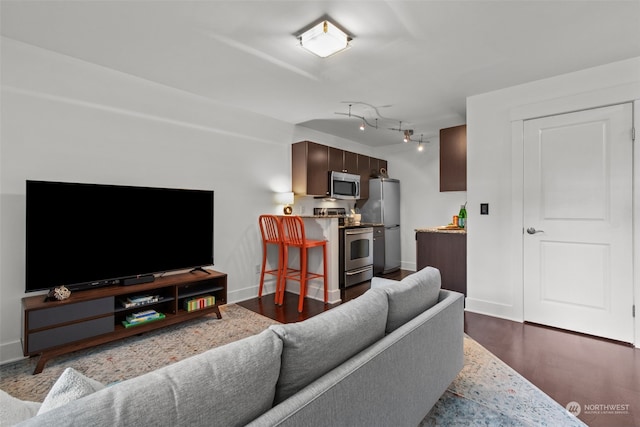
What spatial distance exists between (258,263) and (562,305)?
3.39 metres

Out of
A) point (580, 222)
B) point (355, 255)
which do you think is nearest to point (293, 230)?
point (355, 255)

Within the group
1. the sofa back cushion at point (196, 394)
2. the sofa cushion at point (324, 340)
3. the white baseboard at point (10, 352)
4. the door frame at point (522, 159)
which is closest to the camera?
the sofa back cushion at point (196, 394)

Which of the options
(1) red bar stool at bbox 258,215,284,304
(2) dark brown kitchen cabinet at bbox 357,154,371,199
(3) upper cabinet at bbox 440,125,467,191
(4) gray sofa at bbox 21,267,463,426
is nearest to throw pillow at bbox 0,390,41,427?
(4) gray sofa at bbox 21,267,463,426

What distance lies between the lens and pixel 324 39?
2.14 meters

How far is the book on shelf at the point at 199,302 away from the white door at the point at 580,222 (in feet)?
10.6

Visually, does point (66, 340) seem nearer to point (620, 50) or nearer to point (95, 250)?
point (95, 250)

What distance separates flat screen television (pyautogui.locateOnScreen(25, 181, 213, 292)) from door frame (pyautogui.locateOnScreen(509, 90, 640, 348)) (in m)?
3.23

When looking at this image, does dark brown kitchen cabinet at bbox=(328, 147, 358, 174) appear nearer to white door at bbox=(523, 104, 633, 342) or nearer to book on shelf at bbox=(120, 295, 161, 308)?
white door at bbox=(523, 104, 633, 342)

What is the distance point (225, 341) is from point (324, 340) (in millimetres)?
1981

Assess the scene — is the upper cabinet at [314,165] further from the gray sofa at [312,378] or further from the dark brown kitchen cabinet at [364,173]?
the gray sofa at [312,378]

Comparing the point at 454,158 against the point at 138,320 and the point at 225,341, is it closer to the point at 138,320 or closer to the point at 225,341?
the point at 225,341

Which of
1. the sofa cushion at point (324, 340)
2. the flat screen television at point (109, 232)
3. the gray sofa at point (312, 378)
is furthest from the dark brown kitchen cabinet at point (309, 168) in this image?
the sofa cushion at point (324, 340)

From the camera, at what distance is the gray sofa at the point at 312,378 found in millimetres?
673

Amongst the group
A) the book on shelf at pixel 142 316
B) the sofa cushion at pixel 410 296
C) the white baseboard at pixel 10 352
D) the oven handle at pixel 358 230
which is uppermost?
the oven handle at pixel 358 230
